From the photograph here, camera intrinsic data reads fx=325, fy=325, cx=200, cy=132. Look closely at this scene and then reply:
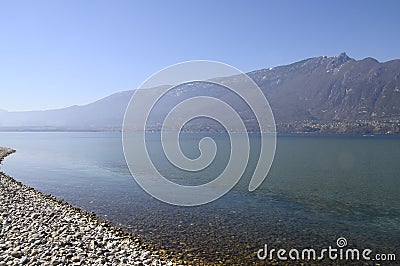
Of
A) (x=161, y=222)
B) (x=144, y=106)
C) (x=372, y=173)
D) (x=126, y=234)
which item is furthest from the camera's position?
(x=372, y=173)

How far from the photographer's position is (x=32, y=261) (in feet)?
36.0

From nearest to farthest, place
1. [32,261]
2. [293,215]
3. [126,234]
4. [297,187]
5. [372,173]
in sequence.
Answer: [32,261]
[126,234]
[293,215]
[297,187]
[372,173]

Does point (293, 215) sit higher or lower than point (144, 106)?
lower

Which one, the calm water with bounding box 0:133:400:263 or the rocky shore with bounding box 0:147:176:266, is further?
the calm water with bounding box 0:133:400:263

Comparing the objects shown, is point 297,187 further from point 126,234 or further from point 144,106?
point 144,106

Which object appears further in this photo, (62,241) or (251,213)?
(251,213)

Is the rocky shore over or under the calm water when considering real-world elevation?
over

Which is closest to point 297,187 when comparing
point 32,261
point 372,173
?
point 372,173

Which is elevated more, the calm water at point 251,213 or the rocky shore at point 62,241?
the rocky shore at point 62,241

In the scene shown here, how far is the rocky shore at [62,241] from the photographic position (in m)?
11.5

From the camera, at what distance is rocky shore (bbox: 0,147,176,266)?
11.5 m

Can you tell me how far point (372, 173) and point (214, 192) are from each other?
26479 mm

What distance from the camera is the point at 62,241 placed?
1325cm

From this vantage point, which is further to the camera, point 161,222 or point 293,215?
point 293,215
